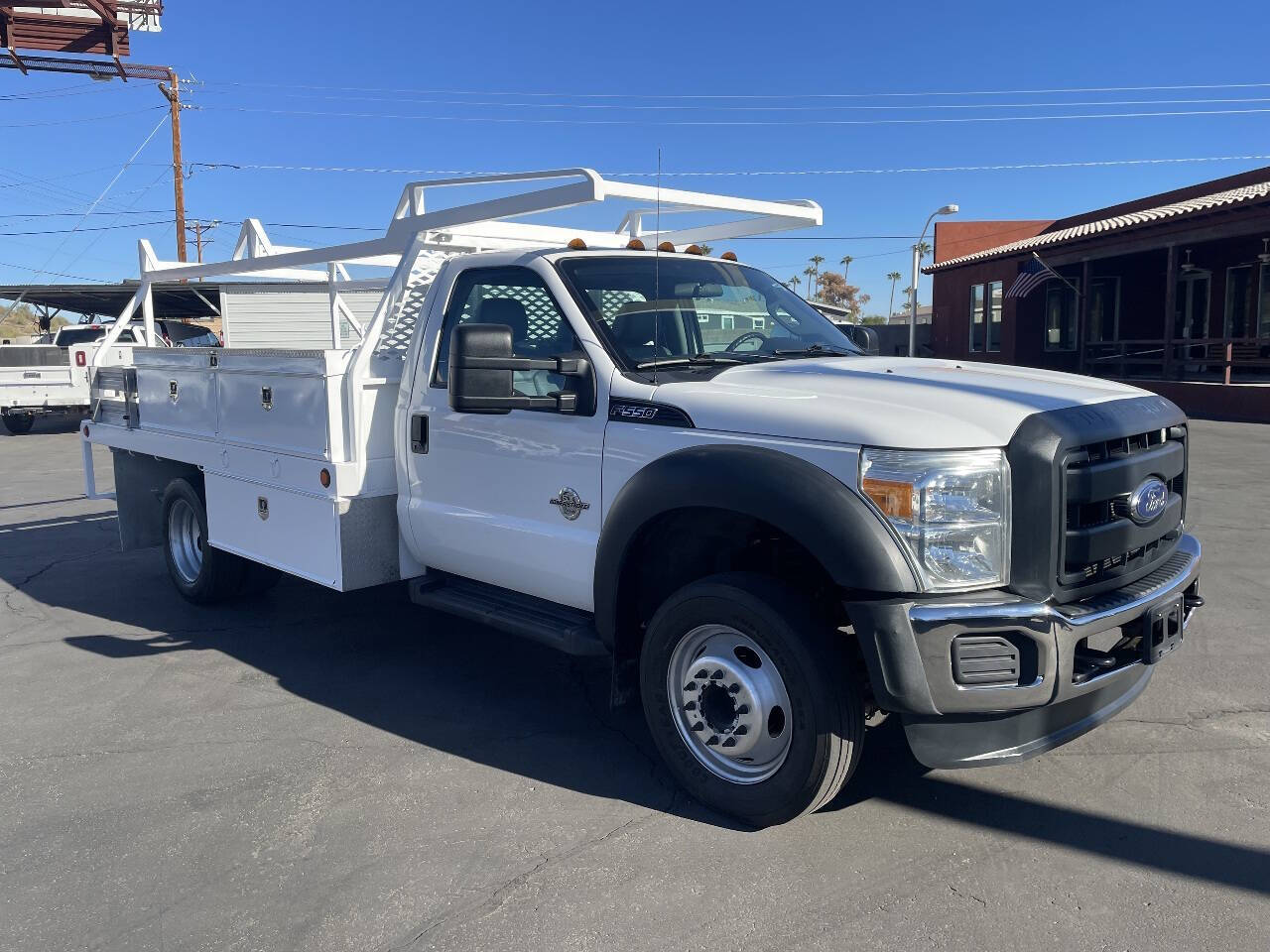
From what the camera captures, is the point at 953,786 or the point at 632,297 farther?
the point at 632,297

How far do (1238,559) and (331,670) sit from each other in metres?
6.24

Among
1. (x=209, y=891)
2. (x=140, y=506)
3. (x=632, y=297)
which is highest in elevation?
(x=632, y=297)

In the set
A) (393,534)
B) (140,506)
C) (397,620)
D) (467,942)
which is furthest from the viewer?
(140,506)

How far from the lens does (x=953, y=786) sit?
395cm

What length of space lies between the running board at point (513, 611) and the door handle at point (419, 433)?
636mm

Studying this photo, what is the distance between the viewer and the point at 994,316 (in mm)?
29266

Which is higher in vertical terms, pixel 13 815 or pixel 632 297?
pixel 632 297

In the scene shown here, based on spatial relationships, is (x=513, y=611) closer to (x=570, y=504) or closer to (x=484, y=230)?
(x=570, y=504)

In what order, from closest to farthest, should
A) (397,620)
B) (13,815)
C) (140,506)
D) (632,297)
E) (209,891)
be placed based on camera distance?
(209,891) < (13,815) < (632,297) < (397,620) < (140,506)

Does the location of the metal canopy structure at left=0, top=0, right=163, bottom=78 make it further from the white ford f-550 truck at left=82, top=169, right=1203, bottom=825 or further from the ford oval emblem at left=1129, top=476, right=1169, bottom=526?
the ford oval emblem at left=1129, top=476, right=1169, bottom=526

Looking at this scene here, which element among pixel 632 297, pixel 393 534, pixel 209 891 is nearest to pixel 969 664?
pixel 632 297

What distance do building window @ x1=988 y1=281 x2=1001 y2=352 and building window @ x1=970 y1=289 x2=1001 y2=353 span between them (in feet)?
1.20

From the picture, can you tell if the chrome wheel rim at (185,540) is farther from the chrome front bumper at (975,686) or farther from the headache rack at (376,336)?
the chrome front bumper at (975,686)

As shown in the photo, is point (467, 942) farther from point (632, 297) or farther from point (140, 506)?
point (140, 506)
